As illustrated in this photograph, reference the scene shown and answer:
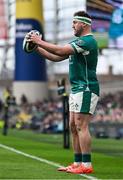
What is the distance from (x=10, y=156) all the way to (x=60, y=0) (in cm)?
6674

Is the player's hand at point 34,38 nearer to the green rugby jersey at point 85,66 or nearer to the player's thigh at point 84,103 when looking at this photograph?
the green rugby jersey at point 85,66

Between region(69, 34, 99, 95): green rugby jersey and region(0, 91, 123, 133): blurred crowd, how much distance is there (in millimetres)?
16938

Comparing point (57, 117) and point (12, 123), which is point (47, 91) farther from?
point (57, 117)

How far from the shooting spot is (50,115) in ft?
107

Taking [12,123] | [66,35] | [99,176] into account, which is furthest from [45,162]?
[66,35]

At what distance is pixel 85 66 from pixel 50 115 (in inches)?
897

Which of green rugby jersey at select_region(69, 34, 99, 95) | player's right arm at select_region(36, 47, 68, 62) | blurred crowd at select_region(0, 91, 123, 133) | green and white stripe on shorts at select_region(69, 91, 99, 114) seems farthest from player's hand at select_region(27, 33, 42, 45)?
blurred crowd at select_region(0, 91, 123, 133)

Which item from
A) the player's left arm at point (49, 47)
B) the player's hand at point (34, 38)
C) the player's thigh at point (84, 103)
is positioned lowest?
the player's thigh at point (84, 103)

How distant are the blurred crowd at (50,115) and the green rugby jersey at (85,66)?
1694 cm

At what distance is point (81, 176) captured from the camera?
9477 millimetres

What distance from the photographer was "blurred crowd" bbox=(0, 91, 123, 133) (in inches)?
1127

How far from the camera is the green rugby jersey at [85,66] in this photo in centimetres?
992

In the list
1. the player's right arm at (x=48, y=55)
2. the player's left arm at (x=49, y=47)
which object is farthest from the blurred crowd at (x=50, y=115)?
the player's left arm at (x=49, y=47)

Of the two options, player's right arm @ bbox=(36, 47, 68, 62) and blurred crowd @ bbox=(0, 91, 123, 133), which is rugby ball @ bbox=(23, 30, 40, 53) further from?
blurred crowd @ bbox=(0, 91, 123, 133)
